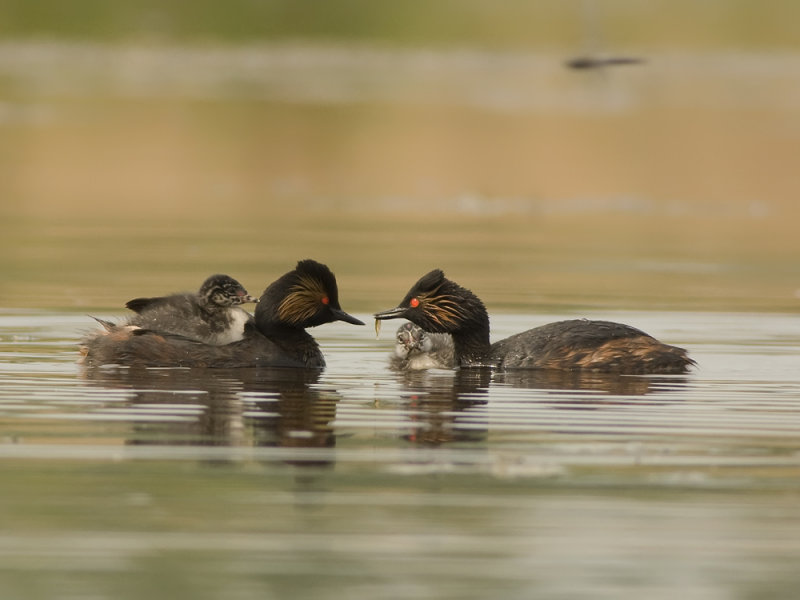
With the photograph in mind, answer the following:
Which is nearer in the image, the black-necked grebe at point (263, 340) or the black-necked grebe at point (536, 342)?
the black-necked grebe at point (263, 340)

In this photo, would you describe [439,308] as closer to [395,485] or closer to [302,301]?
[302,301]

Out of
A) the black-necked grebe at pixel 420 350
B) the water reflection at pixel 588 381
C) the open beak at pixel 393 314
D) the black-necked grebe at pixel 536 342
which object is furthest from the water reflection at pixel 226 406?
the water reflection at pixel 588 381

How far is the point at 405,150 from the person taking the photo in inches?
2643

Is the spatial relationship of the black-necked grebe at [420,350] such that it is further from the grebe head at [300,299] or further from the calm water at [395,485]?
the calm water at [395,485]

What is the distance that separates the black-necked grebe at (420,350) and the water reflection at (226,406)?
1168mm

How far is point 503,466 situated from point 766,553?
2140 mm

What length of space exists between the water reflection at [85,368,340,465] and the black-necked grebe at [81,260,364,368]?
17 centimetres

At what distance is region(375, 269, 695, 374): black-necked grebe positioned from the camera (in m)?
15.3

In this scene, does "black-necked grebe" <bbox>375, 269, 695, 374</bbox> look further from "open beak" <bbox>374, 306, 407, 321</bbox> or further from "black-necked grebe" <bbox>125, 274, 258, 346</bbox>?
"black-necked grebe" <bbox>125, 274, 258, 346</bbox>

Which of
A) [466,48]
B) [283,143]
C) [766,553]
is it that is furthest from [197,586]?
[466,48]

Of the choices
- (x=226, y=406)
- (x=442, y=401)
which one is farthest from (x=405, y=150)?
(x=226, y=406)

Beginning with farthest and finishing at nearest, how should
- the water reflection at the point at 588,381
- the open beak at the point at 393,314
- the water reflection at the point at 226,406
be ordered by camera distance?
the open beak at the point at 393,314 < the water reflection at the point at 588,381 < the water reflection at the point at 226,406

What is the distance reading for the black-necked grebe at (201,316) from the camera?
15383mm

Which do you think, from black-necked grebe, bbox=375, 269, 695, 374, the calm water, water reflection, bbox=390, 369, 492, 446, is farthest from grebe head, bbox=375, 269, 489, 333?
the calm water
